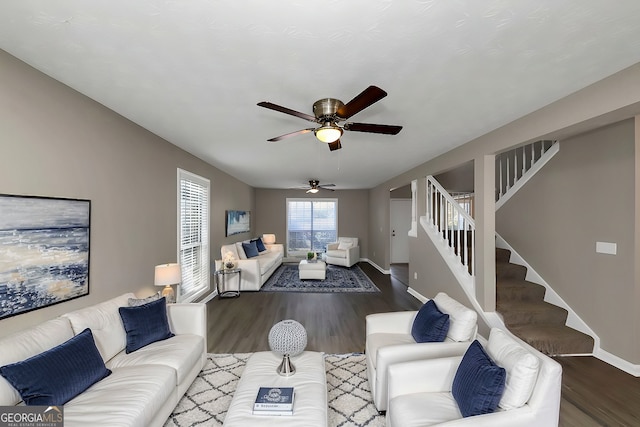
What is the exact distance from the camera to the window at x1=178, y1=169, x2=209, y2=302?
4.09 metres

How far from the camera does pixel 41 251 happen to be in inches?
75.9

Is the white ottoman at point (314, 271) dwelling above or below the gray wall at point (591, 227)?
below

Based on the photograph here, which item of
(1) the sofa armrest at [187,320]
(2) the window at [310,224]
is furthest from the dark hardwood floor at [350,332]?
(2) the window at [310,224]

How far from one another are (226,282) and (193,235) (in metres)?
1.32

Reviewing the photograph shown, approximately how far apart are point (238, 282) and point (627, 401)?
5.18 m

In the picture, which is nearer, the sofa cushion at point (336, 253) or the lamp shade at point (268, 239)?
the sofa cushion at point (336, 253)

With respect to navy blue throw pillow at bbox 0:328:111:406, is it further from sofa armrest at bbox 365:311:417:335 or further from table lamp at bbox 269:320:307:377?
sofa armrest at bbox 365:311:417:335

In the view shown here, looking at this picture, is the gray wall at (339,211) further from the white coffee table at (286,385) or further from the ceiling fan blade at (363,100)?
the ceiling fan blade at (363,100)

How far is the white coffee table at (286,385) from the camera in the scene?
1.49 metres

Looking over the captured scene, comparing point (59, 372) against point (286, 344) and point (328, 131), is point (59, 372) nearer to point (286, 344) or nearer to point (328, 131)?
point (286, 344)

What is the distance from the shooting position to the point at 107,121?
257 centimetres

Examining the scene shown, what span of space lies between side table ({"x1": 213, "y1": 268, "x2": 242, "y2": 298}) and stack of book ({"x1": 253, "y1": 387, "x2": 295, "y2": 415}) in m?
3.78

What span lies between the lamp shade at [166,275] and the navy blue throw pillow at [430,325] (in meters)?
2.60

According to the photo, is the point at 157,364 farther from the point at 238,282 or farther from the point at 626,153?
the point at 626,153
